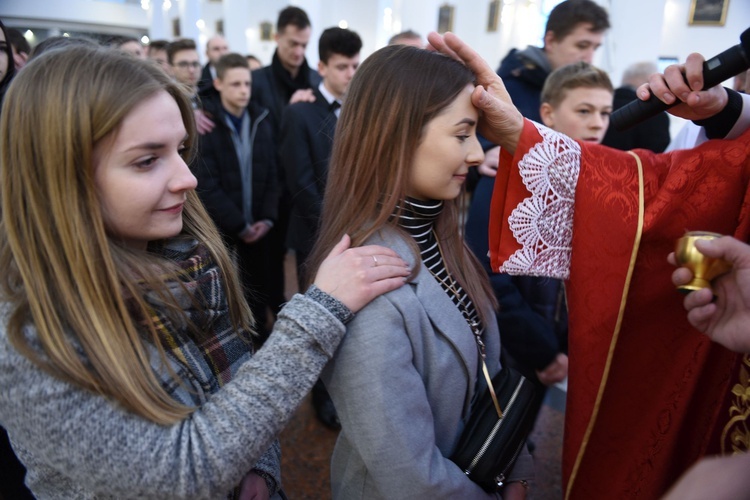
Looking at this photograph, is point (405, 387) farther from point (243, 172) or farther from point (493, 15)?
point (493, 15)

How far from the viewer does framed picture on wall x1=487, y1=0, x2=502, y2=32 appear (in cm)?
1226

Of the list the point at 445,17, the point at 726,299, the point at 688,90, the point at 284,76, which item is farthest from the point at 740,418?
the point at 445,17

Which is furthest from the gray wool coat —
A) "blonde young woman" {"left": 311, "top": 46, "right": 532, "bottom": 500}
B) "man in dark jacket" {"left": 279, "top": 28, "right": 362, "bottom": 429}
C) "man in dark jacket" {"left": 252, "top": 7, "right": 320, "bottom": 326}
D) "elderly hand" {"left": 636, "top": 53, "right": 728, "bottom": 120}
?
"man in dark jacket" {"left": 252, "top": 7, "right": 320, "bottom": 326}

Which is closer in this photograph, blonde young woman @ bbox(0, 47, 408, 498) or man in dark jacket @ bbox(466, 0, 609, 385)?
blonde young woman @ bbox(0, 47, 408, 498)

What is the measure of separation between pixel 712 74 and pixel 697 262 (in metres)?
0.50

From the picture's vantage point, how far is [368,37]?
14.3m

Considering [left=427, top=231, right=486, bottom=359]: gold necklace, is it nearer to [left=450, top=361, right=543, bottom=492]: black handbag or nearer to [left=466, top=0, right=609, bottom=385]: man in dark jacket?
[left=450, top=361, right=543, bottom=492]: black handbag

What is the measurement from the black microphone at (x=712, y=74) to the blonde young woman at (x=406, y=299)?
0.40 m

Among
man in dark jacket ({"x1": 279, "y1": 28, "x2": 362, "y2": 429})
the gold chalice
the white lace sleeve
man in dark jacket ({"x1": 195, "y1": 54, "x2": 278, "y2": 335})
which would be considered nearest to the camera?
the gold chalice

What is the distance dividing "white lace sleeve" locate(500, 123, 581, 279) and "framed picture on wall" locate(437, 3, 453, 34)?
13098 mm

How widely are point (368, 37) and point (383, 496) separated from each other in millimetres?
14556

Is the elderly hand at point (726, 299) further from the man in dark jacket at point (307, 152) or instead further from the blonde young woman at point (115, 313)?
the man in dark jacket at point (307, 152)

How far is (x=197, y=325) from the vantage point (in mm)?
1103

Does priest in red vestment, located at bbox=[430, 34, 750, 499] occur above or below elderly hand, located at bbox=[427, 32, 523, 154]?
below
